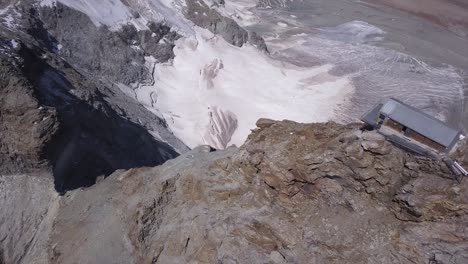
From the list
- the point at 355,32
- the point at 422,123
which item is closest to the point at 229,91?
the point at 355,32

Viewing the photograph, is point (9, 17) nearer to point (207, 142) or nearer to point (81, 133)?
point (81, 133)

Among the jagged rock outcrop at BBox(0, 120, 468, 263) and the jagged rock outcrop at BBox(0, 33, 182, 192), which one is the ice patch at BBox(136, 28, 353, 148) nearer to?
the jagged rock outcrop at BBox(0, 33, 182, 192)

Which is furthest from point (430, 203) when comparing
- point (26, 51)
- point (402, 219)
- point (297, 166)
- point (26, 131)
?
point (26, 51)

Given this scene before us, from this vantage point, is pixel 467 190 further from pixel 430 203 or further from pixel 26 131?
pixel 26 131

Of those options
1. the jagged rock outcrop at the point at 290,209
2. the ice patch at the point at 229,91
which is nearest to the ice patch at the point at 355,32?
the ice patch at the point at 229,91

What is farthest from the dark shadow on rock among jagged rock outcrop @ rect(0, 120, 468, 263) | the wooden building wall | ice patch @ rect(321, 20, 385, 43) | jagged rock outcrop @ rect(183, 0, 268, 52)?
ice patch @ rect(321, 20, 385, 43)
